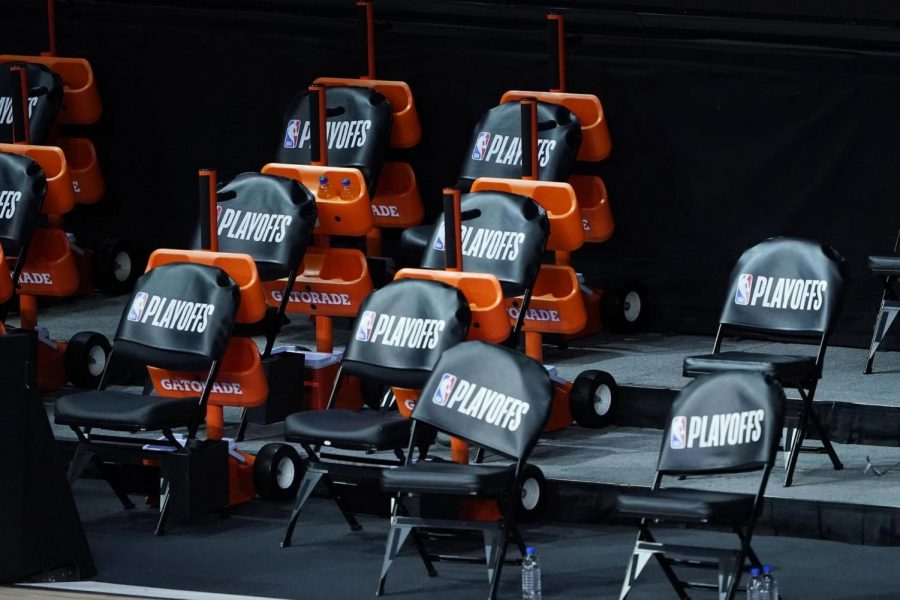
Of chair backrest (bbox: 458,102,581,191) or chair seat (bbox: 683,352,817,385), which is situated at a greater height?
chair backrest (bbox: 458,102,581,191)

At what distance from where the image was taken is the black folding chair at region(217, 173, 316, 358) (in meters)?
7.94

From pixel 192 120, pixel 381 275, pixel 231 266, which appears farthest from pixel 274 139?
pixel 231 266

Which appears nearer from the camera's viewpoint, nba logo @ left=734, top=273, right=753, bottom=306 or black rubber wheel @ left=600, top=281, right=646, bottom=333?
nba logo @ left=734, top=273, right=753, bottom=306

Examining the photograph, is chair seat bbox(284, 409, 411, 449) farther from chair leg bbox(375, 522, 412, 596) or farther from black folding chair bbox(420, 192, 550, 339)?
black folding chair bbox(420, 192, 550, 339)

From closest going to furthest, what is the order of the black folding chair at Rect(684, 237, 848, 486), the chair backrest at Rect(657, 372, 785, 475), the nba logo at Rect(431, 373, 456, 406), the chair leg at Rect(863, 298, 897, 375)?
the chair backrest at Rect(657, 372, 785, 475)
the nba logo at Rect(431, 373, 456, 406)
the black folding chair at Rect(684, 237, 848, 486)
the chair leg at Rect(863, 298, 897, 375)

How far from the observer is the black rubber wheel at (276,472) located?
7.32 meters

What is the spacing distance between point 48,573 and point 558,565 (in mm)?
1631

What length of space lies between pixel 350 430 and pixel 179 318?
38.6 inches

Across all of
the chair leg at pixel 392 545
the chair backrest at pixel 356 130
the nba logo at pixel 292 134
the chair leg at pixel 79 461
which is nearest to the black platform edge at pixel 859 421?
the chair leg at pixel 392 545

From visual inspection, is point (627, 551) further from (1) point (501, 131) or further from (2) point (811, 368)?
(1) point (501, 131)

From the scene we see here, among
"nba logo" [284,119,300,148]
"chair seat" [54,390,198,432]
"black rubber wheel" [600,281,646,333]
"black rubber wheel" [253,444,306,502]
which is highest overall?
"nba logo" [284,119,300,148]

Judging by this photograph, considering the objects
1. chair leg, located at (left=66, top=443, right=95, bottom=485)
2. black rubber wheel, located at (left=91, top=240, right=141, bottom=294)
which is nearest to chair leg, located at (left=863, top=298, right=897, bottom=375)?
chair leg, located at (left=66, top=443, right=95, bottom=485)

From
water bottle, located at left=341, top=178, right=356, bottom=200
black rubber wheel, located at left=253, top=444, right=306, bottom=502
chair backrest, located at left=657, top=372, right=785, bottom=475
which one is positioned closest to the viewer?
chair backrest, located at left=657, top=372, right=785, bottom=475

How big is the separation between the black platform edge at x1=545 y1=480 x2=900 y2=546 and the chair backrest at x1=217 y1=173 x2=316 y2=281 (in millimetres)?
1523
